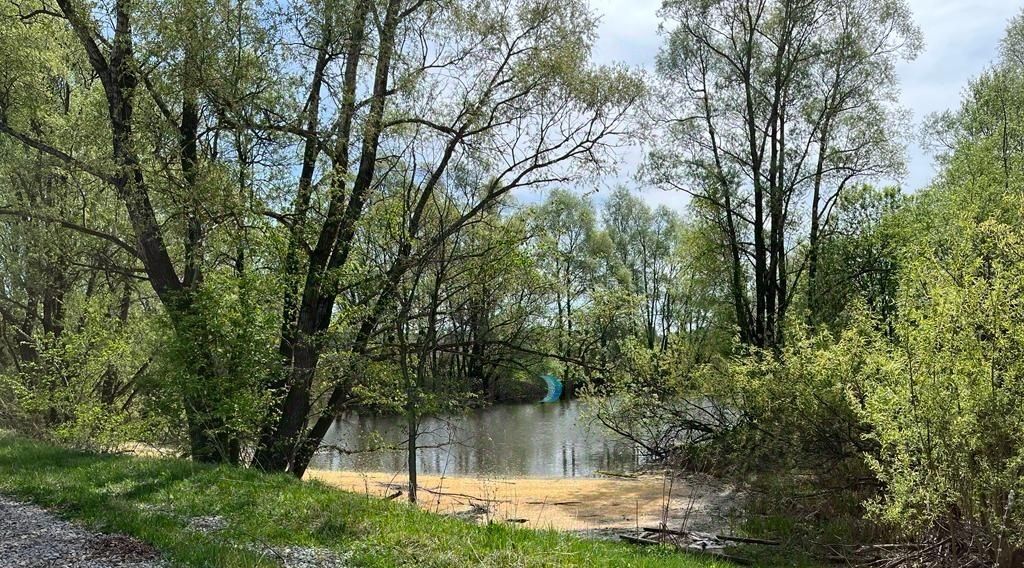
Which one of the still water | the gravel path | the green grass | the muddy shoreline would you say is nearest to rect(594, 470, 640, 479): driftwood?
the muddy shoreline

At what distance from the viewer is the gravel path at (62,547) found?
210 inches

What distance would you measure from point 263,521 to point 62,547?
168 cm

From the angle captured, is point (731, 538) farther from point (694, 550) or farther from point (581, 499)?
point (581, 499)

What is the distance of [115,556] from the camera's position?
551 centimetres

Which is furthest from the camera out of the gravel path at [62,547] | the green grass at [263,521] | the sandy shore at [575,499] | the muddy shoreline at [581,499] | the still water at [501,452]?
the still water at [501,452]

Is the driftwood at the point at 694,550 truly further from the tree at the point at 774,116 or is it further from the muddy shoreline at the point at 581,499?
the tree at the point at 774,116

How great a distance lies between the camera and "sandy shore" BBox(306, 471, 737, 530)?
12.3 m

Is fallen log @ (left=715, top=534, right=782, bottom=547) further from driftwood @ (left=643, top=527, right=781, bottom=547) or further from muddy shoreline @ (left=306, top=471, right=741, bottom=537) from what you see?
muddy shoreline @ (left=306, top=471, right=741, bottom=537)

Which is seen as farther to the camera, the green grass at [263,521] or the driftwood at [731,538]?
the driftwood at [731,538]

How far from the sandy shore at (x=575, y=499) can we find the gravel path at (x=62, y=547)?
205 inches

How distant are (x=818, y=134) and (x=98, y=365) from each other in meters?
20.6

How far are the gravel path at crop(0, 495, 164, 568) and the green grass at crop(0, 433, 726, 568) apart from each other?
16cm

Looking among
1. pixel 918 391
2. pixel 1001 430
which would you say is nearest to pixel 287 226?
pixel 918 391

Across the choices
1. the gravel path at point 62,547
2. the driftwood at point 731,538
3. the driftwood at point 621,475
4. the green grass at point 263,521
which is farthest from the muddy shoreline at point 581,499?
the gravel path at point 62,547
